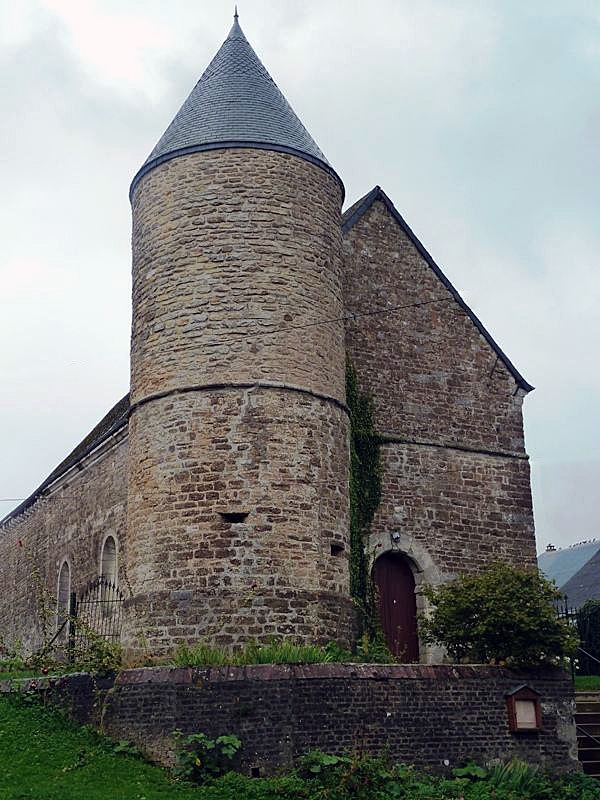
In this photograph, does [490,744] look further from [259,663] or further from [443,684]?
[259,663]

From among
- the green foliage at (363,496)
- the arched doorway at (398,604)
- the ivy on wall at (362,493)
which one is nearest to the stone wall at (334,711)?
the green foliage at (363,496)

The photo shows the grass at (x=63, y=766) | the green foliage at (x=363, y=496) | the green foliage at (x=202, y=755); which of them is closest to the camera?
the grass at (x=63, y=766)

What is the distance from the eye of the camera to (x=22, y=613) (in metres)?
25.8

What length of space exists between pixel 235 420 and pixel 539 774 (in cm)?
662

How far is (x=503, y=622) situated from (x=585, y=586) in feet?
59.5

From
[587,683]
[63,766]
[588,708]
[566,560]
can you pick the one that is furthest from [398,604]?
[566,560]

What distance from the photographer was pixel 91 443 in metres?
21.6

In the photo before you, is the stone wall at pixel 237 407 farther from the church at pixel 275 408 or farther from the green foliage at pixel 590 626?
the green foliage at pixel 590 626

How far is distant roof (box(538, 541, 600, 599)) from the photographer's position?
169 feet

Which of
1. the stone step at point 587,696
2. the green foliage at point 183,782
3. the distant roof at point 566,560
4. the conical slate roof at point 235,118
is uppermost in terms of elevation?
the conical slate roof at point 235,118

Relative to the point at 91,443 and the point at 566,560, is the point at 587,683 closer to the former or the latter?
the point at 91,443

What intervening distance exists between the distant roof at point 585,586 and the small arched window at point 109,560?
1610cm

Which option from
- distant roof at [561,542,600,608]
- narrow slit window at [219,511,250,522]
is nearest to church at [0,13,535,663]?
narrow slit window at [219,511,250,522]

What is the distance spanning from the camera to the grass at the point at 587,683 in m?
18.8
